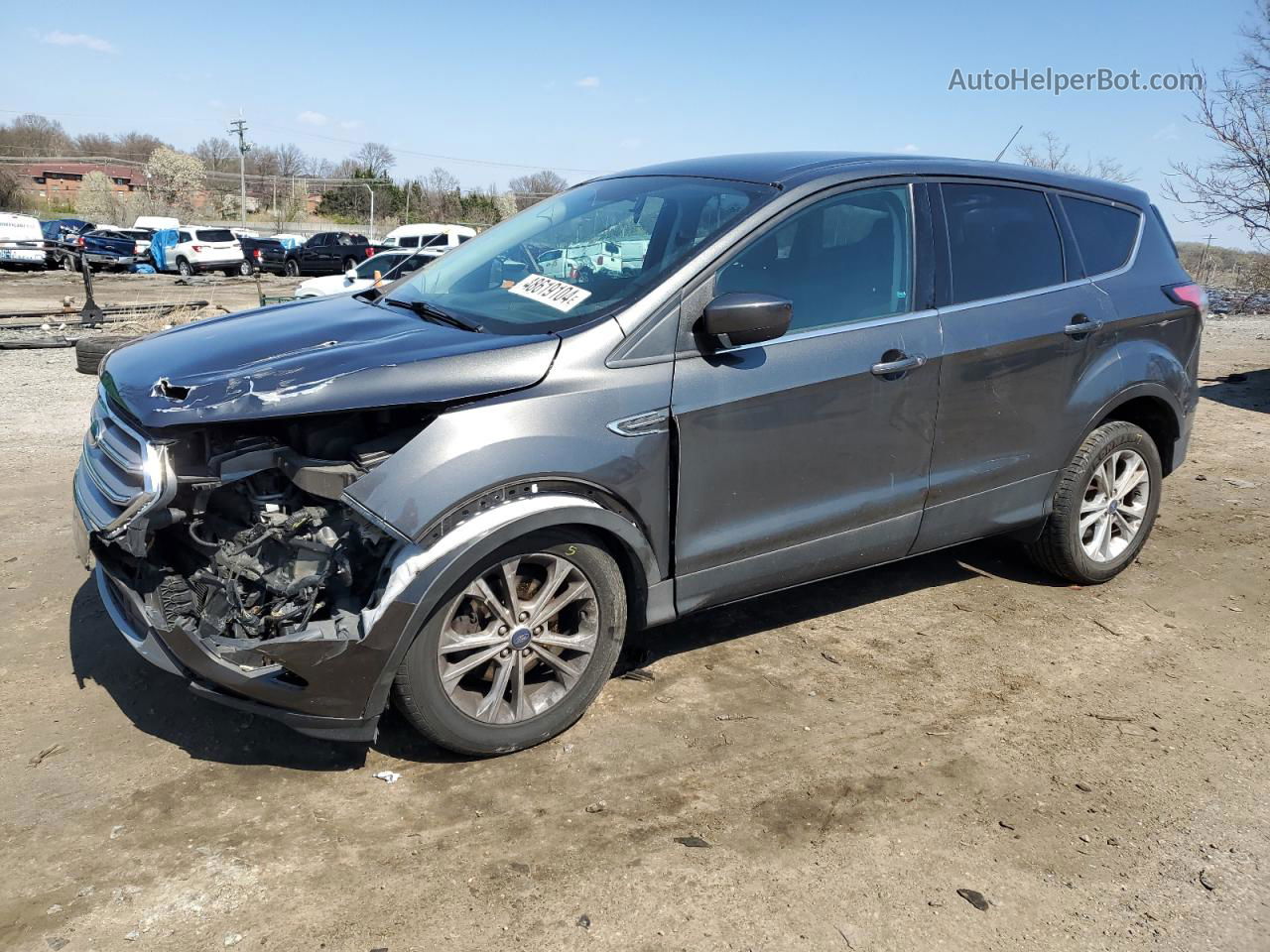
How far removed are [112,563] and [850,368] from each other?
2.68 m

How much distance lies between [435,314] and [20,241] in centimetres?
3196

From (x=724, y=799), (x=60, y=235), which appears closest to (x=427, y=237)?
(x=60, y=235)

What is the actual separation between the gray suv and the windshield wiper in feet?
0.05

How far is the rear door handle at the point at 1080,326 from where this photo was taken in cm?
435

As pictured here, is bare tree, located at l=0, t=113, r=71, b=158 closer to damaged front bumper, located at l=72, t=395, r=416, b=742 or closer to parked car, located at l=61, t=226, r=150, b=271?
parked car, located at l=61, t=226, r=150, b=271

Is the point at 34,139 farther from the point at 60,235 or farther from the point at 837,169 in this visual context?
the point at 837,169

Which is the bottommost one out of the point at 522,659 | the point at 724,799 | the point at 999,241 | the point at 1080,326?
the point at 724,799

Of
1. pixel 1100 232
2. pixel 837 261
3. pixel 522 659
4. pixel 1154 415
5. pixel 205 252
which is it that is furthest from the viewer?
pixel 205 252

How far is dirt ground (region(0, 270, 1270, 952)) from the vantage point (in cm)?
259

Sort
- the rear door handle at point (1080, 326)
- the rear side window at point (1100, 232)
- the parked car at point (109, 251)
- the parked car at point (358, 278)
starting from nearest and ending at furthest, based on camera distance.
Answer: the rear door handle at point (1080, 326), the rear side window at point (1100, 232), the parked car at point (358, 278), the parked car at point (109, 251)

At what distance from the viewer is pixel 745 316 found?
327cm

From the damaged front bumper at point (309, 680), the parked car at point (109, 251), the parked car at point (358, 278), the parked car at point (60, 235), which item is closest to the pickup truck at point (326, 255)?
the parked car at point (109, 251)

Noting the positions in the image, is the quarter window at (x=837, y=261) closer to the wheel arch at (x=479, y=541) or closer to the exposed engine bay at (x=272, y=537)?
the wheel arch at (x=479, y=541)

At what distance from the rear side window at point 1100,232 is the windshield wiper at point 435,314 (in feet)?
9.45
